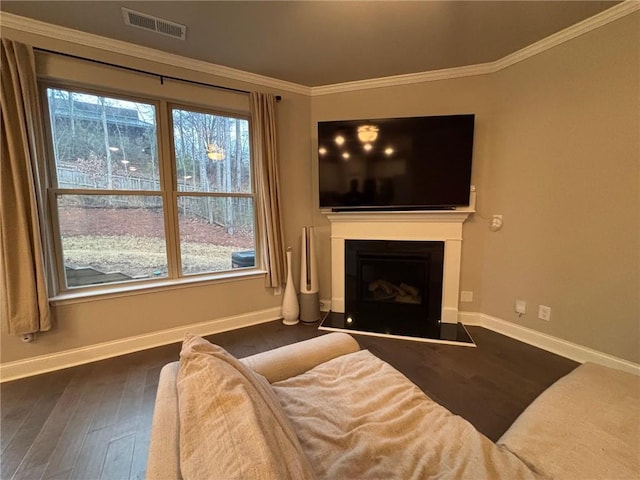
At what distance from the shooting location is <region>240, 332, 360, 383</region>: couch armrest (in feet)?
4.21

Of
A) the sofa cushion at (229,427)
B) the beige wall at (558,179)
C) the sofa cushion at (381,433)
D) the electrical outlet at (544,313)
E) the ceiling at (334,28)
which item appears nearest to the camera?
the sofa cushion at (229,427)

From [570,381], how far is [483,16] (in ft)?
7.72

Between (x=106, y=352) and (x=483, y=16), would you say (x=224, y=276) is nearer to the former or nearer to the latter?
(x=106, y=352)

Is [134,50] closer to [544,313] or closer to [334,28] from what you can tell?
[334,28]

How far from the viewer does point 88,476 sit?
132cm

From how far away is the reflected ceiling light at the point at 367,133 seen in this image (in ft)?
9.38

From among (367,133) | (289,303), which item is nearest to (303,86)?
(367,133)

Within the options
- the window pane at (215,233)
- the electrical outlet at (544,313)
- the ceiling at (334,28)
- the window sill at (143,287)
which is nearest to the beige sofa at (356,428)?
the electrical outlet at (544,313)

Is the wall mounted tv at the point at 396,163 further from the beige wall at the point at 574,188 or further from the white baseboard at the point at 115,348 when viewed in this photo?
the white baseboard at the point at 115,348

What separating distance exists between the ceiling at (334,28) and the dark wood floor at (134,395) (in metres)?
2.58

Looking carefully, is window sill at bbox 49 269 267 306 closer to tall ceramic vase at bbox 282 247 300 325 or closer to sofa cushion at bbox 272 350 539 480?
tall ceramic vase at bbox 282 247 300 325

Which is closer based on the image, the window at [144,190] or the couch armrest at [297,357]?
Answer: the couch armrest at [297,357]

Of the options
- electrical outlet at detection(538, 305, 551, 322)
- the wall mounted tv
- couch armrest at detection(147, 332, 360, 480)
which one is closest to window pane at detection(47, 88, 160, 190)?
the wall mounted tv

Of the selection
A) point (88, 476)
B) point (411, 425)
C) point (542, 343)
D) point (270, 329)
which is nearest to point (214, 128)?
point (270, 329)
